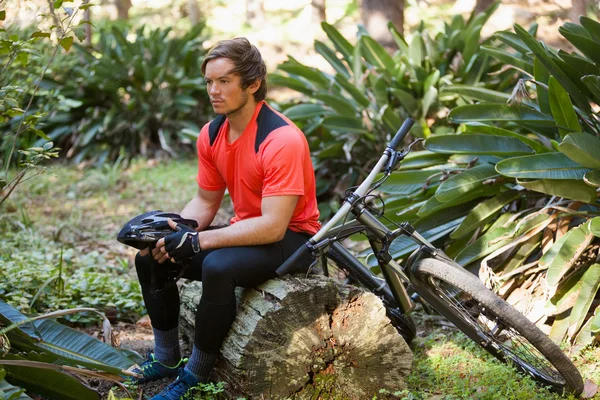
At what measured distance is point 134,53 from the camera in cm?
927

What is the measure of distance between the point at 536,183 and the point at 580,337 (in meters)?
0.90

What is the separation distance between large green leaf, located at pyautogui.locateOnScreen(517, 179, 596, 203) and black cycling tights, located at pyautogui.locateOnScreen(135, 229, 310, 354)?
1563mm

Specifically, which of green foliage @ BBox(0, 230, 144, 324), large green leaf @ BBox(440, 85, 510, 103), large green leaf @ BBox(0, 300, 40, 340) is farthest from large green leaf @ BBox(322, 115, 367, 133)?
large green leaf @ BBox(0, 300, 40, 340)

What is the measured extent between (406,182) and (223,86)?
1911 mm

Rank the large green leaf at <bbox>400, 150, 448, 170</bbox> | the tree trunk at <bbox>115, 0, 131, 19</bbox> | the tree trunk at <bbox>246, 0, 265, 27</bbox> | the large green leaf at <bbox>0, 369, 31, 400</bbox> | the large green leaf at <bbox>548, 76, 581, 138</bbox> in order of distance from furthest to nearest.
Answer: the tree trunk at <bbox>115, 0, 131, 19</bbox> < the tree trunk at <bbox>246, 0, 265, 27</bbox> < the large green leaf at <bbox>400, 150, 448, 170</bbox> < the large green leaf at <bbox>548, 76, 581, 138</bbox> < the large green leaf at <bbox>0, 369, 31, 400</bbox>

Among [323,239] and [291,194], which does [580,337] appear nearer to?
[323,239]

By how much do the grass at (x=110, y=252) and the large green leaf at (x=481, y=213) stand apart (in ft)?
2.11

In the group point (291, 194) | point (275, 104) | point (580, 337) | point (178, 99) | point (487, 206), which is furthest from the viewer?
point (178, 99)

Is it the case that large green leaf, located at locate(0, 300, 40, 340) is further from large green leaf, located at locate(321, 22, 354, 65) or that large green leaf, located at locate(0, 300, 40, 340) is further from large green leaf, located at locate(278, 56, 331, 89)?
large green leaf, located at locate(321, 22, 354, 65)

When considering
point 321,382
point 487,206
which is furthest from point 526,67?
point 321,382

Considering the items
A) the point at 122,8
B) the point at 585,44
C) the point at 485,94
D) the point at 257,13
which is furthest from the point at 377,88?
the point at 122,8

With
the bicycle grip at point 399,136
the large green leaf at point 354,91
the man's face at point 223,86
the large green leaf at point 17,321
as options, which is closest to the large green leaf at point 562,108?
the bicycle grip at point 399,136

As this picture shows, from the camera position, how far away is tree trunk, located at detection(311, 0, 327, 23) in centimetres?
1460

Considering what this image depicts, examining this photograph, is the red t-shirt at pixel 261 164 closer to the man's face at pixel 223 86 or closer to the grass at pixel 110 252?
the man's face at pixel 223 86
